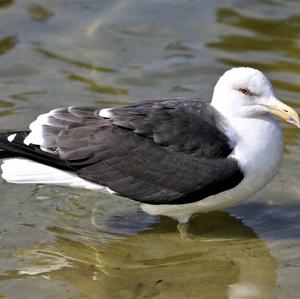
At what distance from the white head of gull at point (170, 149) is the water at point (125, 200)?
0.45 metres

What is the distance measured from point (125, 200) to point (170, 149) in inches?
41.9

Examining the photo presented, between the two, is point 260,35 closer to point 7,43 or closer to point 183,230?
point 7,43

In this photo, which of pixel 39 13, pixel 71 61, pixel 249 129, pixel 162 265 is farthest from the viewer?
pixel 39 13

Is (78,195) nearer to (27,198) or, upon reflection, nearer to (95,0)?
(27,198)

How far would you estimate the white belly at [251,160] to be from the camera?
7.37 meters

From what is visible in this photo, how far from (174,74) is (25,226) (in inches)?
142

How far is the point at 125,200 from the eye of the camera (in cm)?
834

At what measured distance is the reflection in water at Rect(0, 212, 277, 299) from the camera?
22.5 ft

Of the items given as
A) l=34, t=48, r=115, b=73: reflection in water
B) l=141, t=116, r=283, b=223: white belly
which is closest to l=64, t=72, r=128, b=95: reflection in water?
l=34, t=48, r=115, b=73: reflection in water

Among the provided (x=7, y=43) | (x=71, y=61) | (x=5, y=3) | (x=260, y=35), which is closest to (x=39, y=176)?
(x=71, y=61)

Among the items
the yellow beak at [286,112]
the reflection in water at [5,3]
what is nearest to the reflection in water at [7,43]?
the reflection in water at [5,3]

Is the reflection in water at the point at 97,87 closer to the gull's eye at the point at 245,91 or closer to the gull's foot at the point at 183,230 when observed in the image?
the gull's foot at the point at 183,230

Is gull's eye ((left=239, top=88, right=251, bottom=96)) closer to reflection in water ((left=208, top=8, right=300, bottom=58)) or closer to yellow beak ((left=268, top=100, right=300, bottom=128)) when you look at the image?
yellow beak ((left=268, top=100, right=300, bottom=128))

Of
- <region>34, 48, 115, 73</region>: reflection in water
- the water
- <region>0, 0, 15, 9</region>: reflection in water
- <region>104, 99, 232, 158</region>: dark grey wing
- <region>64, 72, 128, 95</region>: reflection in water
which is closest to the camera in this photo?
the water
